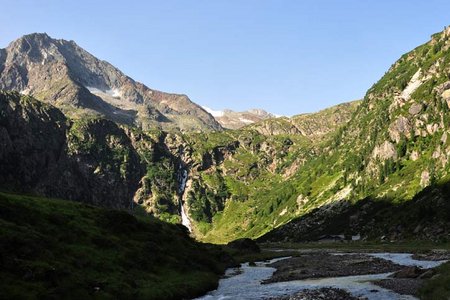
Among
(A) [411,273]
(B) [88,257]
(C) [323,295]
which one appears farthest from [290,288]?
(B) [88,257]

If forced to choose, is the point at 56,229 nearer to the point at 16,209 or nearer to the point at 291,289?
the point at 16,209

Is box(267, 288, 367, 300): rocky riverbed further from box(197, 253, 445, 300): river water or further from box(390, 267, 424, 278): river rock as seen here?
box(390, 267, 424, 278): river rock

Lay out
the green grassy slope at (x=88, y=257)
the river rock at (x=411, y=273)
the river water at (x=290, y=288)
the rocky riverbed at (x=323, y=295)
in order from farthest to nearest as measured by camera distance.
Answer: the river rock at (x=411, y=273) < the river water at (x=290, y=288) < the rocky riverbed at (x=323, y=295) < the green grassy slope at (x=88, y=257)

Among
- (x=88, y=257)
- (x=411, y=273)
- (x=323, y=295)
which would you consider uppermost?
(x=88, y=257)

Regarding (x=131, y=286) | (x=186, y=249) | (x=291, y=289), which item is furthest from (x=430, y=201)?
(x=131, y=286)

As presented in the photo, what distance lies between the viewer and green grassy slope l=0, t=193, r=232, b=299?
51.0m

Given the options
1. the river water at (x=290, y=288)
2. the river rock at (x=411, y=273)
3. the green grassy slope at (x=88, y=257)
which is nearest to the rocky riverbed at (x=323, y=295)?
the river water at (x=290, y=288)

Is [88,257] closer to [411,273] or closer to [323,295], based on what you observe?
[323,295]

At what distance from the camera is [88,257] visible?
6384cm

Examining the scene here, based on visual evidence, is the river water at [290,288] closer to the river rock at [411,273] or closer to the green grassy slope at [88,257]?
the river rock at [411,273]

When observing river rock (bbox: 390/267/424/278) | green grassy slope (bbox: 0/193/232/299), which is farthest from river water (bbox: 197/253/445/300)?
green grassy slope (bbox: 0/193/232/299)

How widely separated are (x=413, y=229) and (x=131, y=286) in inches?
5619

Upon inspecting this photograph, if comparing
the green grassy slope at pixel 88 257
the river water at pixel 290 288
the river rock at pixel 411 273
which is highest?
the green grassy slope at pixel 88 257

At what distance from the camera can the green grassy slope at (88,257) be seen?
167 ft
